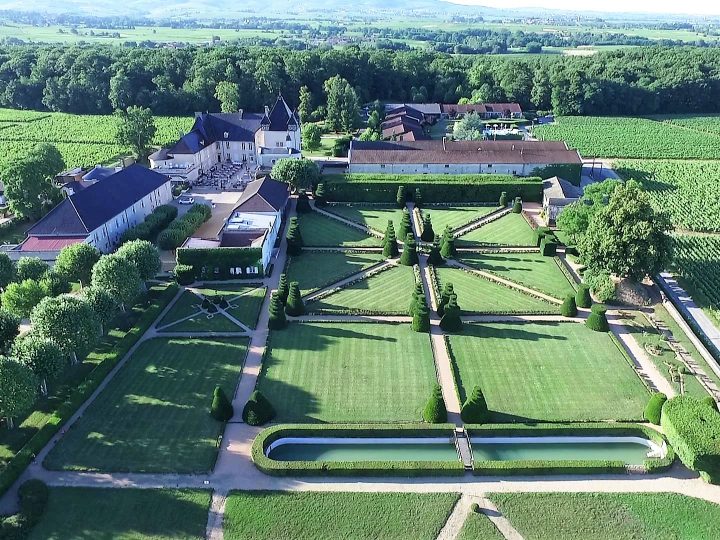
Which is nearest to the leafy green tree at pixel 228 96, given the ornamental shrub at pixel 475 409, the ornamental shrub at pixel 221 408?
the ornamental shrub at pixel 221 408

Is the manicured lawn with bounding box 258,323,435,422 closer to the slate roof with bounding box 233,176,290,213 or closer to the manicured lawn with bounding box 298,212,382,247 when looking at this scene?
the manicured lawn with bounding box 298,212,382,247

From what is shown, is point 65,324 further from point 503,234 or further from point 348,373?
point 503,234

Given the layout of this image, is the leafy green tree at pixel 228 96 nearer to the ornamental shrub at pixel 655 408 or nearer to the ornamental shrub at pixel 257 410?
the ornamental shrub at pixel 257 410

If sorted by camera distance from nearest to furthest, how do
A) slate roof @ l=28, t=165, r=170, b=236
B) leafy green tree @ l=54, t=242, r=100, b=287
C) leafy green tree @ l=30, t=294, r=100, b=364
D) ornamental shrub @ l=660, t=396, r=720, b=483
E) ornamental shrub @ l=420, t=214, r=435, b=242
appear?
1. ornamental shrub @ l=660, t=396, r=720, b=483
2. leafy green tree @ l=30, t=294, r=100, b=364
3. leafy green tree @ l=54, t=242, r=100, b=287
4. slate roof @ l=28, t=165, r=170, b=236
5. ornamental shrub @ l=420, t=214, r=435, b=242

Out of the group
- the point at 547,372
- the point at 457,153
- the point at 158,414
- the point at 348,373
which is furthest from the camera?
the point at 457,153

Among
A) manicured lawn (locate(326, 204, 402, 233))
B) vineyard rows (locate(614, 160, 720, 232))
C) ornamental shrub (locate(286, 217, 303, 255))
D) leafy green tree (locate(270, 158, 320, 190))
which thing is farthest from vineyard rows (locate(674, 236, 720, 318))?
leafy green tree (locate(270, 158, 320, 190))

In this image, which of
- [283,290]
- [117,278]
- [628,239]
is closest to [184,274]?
[117,278]

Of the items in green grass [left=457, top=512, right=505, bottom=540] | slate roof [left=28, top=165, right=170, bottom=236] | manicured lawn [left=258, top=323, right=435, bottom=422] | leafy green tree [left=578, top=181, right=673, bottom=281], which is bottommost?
manicured lawn [left=258, top=323, right=435, bottom=422]
